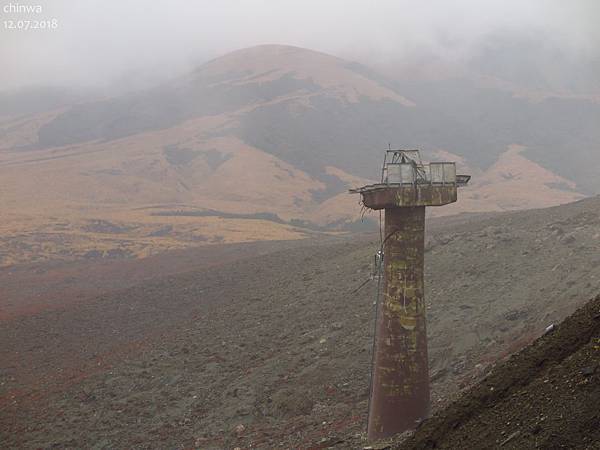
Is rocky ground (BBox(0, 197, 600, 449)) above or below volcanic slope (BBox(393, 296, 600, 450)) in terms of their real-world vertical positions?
below

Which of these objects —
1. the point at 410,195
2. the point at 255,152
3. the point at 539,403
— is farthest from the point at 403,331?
the point at 255,152

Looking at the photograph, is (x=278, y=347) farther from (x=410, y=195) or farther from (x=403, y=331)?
(x=410, y=195)

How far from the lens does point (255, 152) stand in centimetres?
8481

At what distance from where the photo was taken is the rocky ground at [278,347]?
13422 mm

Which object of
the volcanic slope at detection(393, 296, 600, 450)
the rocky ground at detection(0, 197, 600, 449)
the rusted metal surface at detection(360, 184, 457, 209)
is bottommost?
the rocky ground at detection(0, 197, 600, 449)

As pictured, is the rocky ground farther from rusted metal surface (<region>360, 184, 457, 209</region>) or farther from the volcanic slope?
the volcanic slope

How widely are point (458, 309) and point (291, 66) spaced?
104 meters

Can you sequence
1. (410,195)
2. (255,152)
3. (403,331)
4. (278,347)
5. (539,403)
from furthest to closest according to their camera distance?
(255,152) → (278,347) → (403,331) → (410,195) → (539,403)

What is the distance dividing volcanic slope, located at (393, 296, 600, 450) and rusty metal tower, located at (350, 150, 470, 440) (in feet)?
8.88

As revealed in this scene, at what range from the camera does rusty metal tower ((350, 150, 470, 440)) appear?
10.2m

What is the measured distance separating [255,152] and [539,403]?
262 ft

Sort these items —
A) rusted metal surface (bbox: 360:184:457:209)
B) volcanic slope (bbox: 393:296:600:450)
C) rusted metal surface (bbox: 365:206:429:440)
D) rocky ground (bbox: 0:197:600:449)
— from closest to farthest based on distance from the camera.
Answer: volcanic slope (bbox: 393:296:600:450), rusted metal surface (bbox: 360:184:457:209), rusted metal surface (bbox: 365:206:429:440), rocky ground (bbox: 0:197:600:449)

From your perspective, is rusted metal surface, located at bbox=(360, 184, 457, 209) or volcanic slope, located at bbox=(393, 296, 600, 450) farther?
rusted metal surface, located at bbox=(360, 184, 457, 209)

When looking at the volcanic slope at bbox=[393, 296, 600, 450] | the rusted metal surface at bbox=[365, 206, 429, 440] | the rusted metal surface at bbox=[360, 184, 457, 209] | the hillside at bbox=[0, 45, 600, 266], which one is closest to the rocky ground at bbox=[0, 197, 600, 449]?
the rusted metal surface at bbox=[365, 206, 429, 440]
